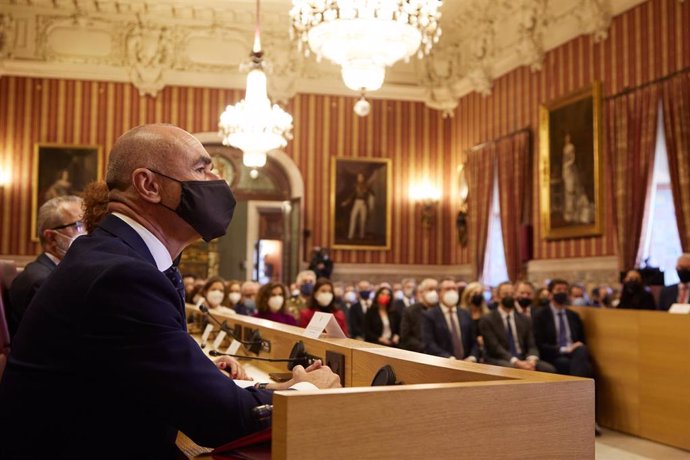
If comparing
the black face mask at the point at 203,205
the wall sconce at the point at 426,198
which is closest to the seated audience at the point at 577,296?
the wall sconce at the point at 426,198

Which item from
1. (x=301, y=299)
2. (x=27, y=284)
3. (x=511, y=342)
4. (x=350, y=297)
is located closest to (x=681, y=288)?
(x=511, y=342)

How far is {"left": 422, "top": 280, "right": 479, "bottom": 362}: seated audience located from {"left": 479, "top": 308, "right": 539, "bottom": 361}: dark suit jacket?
169 mm

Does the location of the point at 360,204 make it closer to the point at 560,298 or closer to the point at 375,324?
the point at 375,324

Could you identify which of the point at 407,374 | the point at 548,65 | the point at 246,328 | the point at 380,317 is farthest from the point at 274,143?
the point at 407,374

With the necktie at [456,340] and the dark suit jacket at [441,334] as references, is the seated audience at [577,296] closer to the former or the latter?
the dark suit jacket at [441,334]

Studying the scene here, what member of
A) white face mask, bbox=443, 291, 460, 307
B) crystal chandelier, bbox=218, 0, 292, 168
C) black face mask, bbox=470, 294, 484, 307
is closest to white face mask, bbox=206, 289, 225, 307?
white face mask, bbox=443, 291, 460, 307

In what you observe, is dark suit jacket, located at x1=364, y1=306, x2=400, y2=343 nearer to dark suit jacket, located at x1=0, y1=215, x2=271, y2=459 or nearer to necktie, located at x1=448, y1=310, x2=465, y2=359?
necktie, located at x1=448, y1=310, x2=465, y2=359

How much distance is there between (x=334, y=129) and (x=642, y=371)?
36.4ft

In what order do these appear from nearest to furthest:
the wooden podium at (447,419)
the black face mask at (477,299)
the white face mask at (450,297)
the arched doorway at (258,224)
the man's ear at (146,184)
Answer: the wooden podium at (447,419)
the man's ear at (146,184)
the white face mask at (450,297)
the black face mask at (477,299)
the arched doorway at (258,224)

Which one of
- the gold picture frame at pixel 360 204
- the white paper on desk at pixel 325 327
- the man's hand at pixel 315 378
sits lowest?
the man's hand at pixel 315 378

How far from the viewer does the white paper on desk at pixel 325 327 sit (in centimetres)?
321

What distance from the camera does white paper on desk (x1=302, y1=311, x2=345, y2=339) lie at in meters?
3.21

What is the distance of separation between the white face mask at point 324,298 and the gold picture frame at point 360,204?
9406 millimetres

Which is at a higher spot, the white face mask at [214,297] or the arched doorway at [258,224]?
the arched doorway at [258,224]
